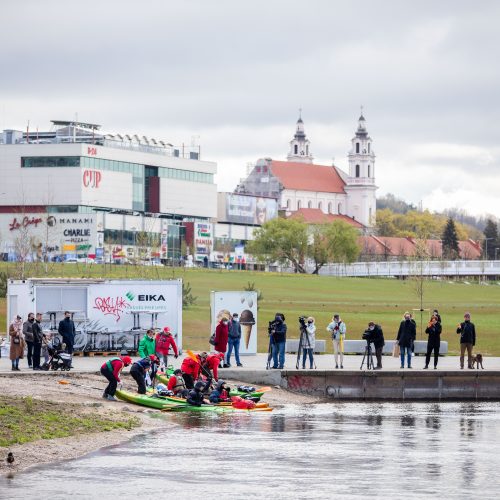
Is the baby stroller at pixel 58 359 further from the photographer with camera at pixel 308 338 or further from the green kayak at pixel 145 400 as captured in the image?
the photographer with camera at pixel 308 338

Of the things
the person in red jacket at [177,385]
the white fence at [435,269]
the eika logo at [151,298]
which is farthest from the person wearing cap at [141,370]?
the white fence at [435,269]

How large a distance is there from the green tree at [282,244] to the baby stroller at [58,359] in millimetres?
133779

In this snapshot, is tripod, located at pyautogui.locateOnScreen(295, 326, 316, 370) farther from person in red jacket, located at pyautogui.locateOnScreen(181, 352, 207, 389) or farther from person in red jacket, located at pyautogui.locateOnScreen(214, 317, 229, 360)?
person in red jacket, located at pyautogui.locateOnScreen(181, 352, 207, 389)

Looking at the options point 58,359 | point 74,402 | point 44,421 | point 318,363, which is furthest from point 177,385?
point 318,363

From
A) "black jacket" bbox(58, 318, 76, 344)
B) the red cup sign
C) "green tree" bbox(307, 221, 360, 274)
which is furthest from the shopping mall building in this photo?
"black jacket" bbox(58, 318, 76, 344)

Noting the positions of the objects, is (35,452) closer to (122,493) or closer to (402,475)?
(122,493)

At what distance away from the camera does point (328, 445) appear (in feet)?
100

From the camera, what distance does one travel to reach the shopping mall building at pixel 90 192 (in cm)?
16800

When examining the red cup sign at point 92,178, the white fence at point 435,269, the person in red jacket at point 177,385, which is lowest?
the person in red jacket at point 177,385

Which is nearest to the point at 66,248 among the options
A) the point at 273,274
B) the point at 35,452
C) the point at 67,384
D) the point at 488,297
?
the point at 273,274

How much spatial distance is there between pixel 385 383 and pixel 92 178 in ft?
431

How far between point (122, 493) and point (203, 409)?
12.5m

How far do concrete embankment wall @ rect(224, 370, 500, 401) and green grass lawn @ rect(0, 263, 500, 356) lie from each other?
1053 centimetres

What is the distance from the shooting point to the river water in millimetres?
24562
